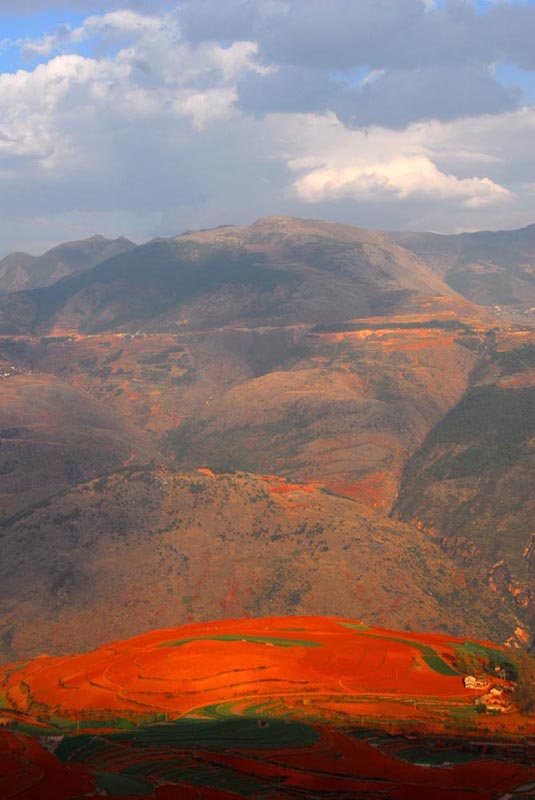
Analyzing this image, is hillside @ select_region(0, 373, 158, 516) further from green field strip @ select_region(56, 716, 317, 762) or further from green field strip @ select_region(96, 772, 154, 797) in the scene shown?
green field strip @ select_region(96, 772, 154, 797)

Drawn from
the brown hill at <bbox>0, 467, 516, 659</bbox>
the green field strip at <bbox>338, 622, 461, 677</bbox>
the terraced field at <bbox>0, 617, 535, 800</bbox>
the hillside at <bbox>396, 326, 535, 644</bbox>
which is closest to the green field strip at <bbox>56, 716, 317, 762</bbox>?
the terraced field at <bbox>0, 617, 535, 800</bbox>

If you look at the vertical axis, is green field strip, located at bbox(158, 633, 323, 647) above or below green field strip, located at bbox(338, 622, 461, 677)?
above

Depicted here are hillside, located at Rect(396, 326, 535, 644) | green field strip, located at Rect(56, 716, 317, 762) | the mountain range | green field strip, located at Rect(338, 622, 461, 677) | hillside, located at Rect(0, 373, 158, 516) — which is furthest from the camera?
hillside, located at Rect(0, 373, 158, 516)

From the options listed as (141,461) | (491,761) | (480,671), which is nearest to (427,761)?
(491,761)

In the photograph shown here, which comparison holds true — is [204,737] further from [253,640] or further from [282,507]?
[282,507]

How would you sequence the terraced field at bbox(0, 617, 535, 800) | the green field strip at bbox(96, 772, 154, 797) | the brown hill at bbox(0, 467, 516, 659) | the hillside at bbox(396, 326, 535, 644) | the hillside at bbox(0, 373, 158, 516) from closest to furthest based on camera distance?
the green field strip at bbox(96, 772, 154, 797) → the terraced field at bbox(0, 617, 535, 800) → the brown hill at bbox(0, 467, 516, 659) → the hillside at bbox(396, 326, 535, 644) → the hillside at bbox(0, 373, 158, 516)

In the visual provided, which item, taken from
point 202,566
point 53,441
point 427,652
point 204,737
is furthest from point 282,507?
point 204,737

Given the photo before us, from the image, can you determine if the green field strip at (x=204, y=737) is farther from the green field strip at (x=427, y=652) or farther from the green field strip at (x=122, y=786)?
the green field strip at (x=427, y=652)
